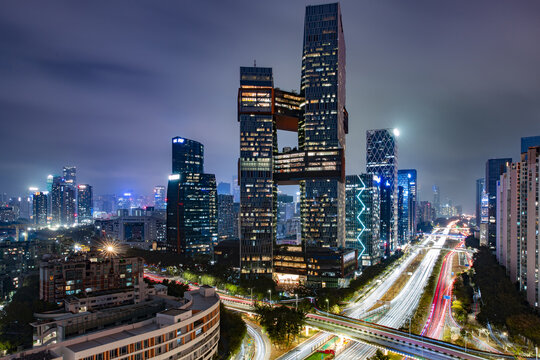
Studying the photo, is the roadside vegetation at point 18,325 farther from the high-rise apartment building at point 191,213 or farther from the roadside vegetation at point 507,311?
the high-rise apartment building at point 191,213

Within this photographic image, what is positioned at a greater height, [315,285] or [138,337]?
[138,337]

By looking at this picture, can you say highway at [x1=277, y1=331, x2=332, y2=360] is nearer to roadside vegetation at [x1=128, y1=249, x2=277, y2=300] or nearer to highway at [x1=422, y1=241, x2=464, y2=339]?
highway at [x1=422, y1=241, x2=464, y2=339]

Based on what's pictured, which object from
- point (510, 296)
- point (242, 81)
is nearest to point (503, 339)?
point (510, 296)

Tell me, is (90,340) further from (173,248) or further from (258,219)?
(173,248)

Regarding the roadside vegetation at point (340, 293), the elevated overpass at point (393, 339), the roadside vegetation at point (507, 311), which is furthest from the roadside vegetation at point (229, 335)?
the roadside vegetation at point (507, 311)

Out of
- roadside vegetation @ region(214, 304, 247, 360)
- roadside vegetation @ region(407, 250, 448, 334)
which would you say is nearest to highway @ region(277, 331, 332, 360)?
roadside vegetation @ region(214, 304, 247, 360)

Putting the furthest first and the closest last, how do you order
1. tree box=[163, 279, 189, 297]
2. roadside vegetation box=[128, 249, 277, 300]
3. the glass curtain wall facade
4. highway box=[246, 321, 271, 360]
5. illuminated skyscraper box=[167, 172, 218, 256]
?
illuminated skyscraper box=[167, 172, 218, 256], the glass curtain wall facade, roadside vegetation box=[128, 249, 277, 300], tree box=[163, 279, 189, 297], highway box=[246, 321, 271, 360]

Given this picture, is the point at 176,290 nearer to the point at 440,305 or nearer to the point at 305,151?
the point at 305,151
